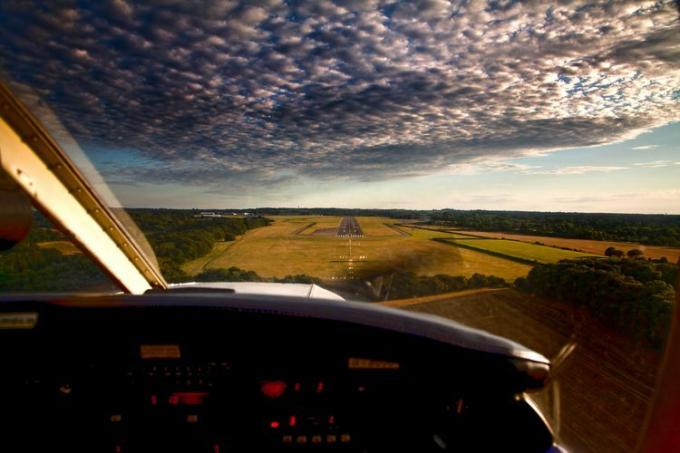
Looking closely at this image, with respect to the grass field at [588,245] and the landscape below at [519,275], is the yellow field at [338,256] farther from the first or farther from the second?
the grass field at [588,245]

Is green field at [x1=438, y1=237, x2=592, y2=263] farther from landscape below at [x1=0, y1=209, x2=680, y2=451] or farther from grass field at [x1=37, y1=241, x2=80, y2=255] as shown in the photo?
grass field at [x1=37, y1=241, x2=80, y2=255]

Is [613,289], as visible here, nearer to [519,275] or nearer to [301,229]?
[519,275]

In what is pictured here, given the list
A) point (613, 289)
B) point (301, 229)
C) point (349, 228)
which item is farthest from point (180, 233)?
point (349, 228)

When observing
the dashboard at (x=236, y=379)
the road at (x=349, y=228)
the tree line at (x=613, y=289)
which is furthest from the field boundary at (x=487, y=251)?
the road at (x=349, y=228)

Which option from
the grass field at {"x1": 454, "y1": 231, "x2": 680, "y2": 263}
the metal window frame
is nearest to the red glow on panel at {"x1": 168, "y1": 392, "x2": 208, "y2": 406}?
the metal window frame

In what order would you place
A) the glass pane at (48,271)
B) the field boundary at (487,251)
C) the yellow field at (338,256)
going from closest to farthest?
the glass pane at (48,271)
the field boundary at (487,251)
the yellow field at (338,256)

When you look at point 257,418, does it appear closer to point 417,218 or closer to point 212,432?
point 212,432
